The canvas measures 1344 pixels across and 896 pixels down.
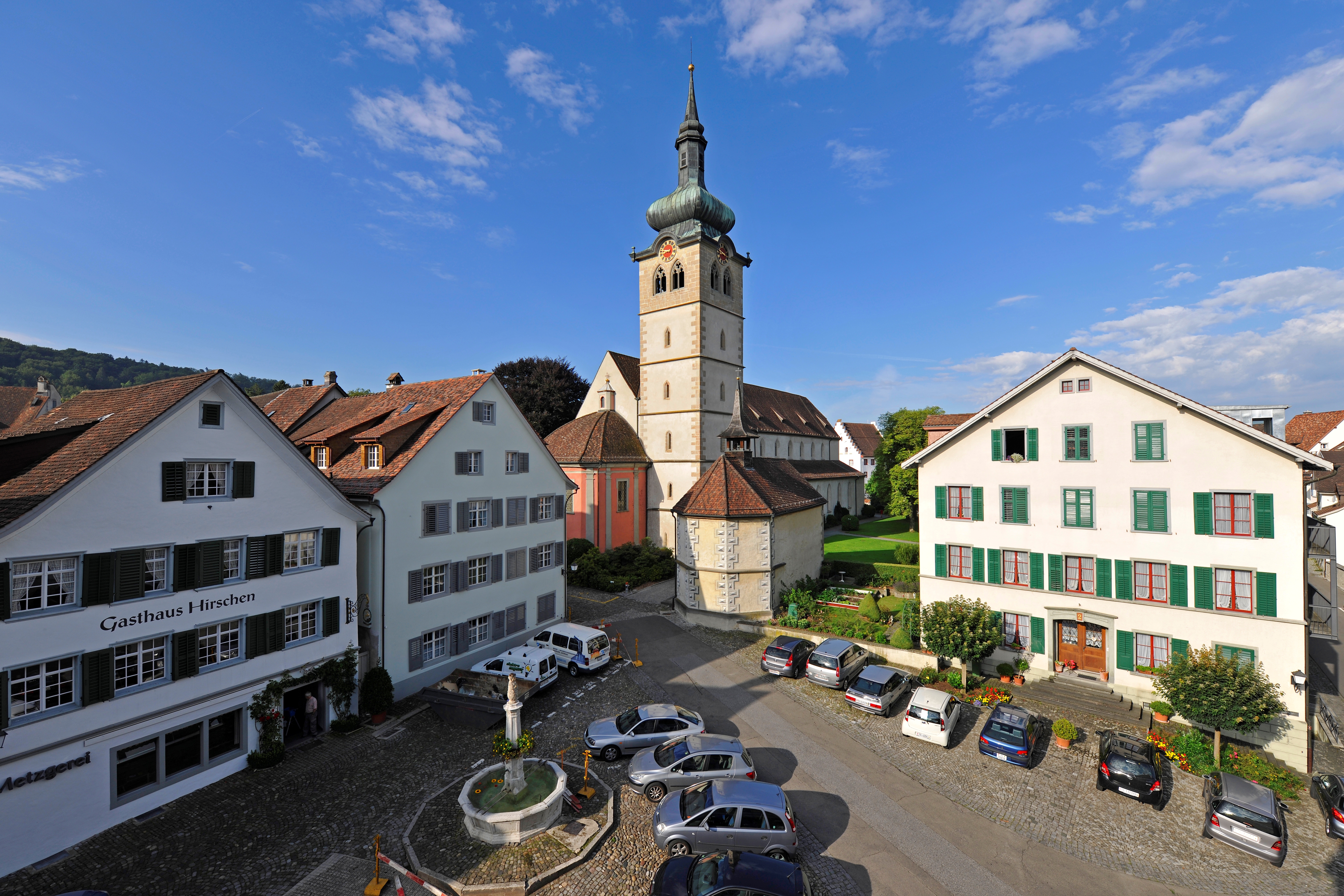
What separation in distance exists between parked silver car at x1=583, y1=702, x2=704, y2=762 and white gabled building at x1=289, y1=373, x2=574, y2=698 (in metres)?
8.74

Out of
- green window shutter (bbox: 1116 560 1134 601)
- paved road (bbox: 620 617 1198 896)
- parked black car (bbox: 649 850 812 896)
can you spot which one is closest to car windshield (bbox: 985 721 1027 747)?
paved road (bbox: 620 617 1198 896)

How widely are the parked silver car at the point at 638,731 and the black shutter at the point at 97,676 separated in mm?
12546

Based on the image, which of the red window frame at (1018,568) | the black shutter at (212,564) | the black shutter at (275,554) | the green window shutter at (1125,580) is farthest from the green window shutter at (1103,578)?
the black shutter at (212,564)

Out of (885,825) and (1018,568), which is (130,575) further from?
(1018,568)

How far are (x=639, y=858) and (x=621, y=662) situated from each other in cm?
1269

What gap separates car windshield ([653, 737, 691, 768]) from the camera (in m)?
15.9

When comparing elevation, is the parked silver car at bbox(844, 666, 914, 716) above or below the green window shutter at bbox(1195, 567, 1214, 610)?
below

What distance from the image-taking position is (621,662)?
85.1 ft

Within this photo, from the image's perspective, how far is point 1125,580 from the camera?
2142cm

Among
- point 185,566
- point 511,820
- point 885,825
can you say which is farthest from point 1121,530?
point 185,566

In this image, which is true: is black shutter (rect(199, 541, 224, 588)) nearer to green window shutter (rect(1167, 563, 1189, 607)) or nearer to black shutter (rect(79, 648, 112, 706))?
Answer: black shutter (rect(79, 648, 112, 706))

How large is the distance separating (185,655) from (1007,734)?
24266 millimetres

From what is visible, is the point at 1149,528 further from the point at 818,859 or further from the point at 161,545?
the point at 161,545

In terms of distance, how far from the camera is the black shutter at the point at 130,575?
573 inches
